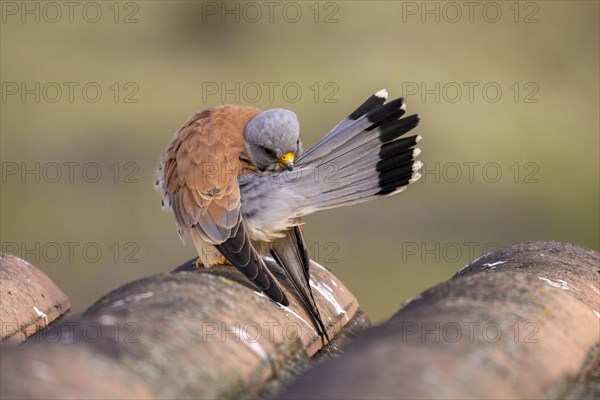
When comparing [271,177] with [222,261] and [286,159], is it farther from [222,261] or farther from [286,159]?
[222,261]

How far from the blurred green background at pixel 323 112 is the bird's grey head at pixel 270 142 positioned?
601 centimetres

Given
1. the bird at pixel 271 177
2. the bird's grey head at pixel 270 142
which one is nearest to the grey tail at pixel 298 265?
the bird at pixel 271 177

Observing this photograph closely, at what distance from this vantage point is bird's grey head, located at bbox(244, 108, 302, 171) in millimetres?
3605

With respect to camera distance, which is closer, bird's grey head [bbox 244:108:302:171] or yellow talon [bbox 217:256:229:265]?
yellow talon [bbox 217:256:229:265]

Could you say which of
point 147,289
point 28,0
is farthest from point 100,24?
point 147,289

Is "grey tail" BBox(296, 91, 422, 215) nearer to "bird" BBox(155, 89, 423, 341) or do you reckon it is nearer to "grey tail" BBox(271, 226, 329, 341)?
"bird" BBox(155, 89, 423, 341)

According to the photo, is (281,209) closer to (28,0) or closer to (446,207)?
(446,207)

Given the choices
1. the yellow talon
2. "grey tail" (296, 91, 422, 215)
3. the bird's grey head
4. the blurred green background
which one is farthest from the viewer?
the blurred green background

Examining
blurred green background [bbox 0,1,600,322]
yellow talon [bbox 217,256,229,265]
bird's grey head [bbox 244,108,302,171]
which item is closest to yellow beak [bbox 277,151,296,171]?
bird's grey head [bbox 244,108,302,171]

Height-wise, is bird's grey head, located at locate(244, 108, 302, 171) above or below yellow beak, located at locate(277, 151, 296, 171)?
above

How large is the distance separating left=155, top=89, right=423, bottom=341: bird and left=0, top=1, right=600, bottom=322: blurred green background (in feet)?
20.0

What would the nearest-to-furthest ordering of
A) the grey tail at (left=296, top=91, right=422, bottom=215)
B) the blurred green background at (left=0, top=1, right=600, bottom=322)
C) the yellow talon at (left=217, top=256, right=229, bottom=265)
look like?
the grey tail at (left=296, top=91, right=422, bottom=215) → the yellow talon at (left=217, top=256, right=229, bottom=265) → the blurred green background at (left=0, top=1, right=600, bottom=322)

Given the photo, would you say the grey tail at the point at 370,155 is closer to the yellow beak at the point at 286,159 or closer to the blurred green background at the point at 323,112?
the yellow beak at the point at 286,159

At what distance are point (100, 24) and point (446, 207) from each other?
588 centimetres
